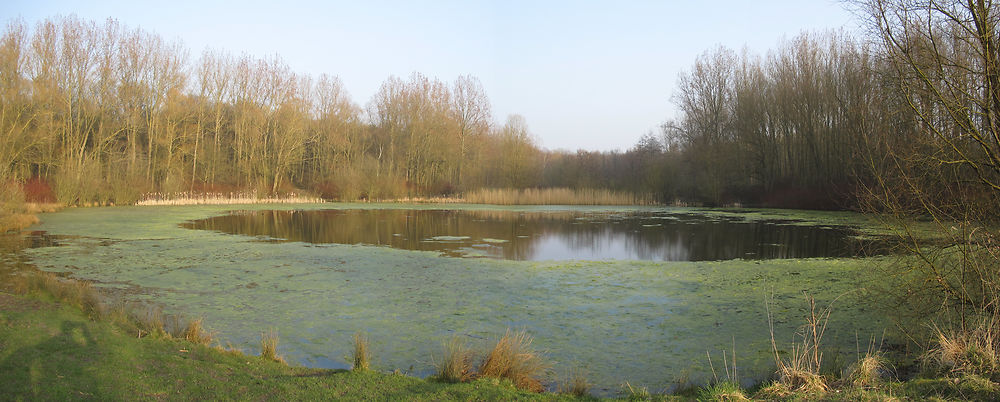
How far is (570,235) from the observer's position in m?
17.2

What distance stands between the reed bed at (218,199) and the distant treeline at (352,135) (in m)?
0.56

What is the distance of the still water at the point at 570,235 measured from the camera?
13102mm

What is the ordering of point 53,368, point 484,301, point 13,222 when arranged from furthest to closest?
1. point 13,222
2. point 484,301
3. point 53,368

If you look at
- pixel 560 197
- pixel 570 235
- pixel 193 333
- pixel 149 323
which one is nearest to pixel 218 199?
pixel 560 197

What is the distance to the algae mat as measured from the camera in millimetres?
5355

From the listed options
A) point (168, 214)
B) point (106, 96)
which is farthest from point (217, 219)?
point (106, 96)

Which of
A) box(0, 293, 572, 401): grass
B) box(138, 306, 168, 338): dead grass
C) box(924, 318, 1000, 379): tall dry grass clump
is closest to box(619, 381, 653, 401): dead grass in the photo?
box(0, 293, 572, 401): grass

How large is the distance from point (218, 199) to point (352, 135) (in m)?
12.7

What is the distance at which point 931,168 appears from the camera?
19.2ft

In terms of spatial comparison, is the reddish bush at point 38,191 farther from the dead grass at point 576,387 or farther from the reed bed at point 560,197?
the dead grass at point 576,387

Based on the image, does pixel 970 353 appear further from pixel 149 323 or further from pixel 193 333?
pixel 149 323

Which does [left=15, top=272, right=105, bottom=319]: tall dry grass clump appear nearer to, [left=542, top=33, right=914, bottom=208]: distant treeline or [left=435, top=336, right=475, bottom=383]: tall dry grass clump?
[left=435, top=336, right=475, bottom=383]: tall dry grass clump

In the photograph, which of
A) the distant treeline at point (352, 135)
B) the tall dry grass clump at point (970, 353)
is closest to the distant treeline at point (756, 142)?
the distant treeline at point (352, 135)

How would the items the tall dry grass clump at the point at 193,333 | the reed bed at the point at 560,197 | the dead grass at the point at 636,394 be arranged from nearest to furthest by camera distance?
the dead grass at the point at 636,394 → the tall dry grass clump at the point at 193,333 → the reed bed at the point at 560,197
